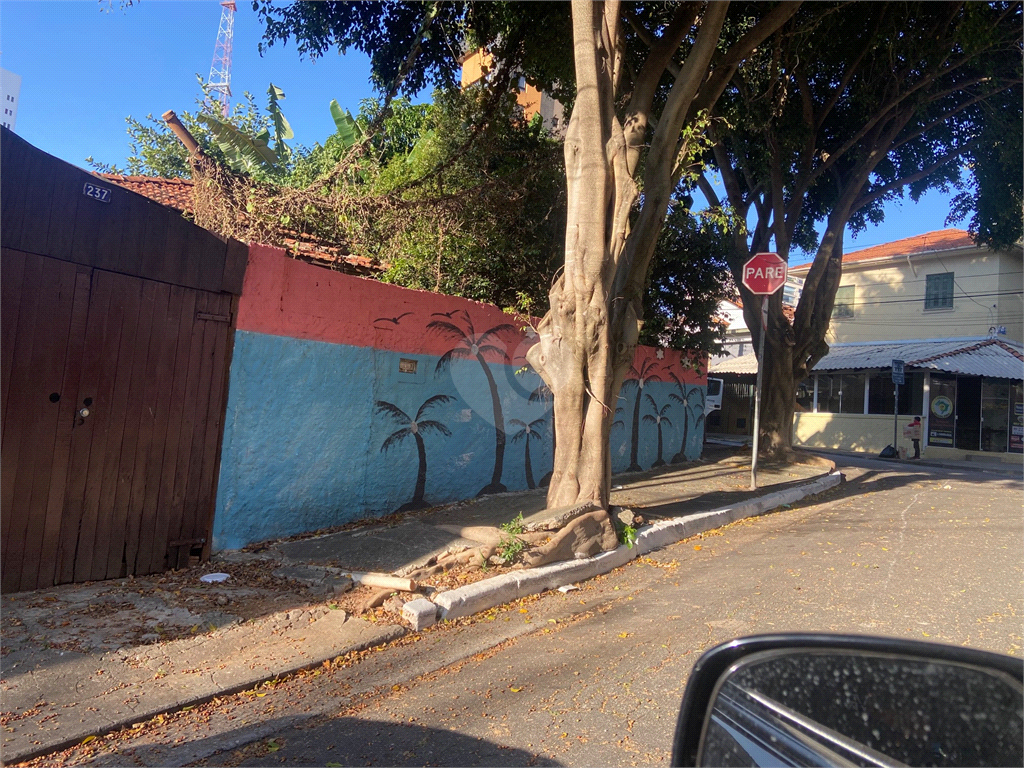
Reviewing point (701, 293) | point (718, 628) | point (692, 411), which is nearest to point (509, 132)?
point (701, 293)

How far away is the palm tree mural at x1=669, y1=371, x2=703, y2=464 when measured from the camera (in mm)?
13805

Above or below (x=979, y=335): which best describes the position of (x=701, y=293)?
below

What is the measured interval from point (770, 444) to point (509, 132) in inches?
338

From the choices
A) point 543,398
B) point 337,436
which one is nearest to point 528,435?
point 543,398

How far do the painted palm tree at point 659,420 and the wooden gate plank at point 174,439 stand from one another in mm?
8644

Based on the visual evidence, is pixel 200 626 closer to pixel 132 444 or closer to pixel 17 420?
pixel 132 444

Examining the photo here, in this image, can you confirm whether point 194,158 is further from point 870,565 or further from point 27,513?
point 870,565

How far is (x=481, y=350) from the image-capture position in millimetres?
9258

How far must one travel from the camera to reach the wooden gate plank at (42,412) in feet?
16.3

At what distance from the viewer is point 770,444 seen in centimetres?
1504

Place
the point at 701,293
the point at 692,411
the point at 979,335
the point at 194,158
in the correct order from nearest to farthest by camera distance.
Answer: the point at 194,158 → the point at 701,293 → the point at 692,411 → the point at 979,335

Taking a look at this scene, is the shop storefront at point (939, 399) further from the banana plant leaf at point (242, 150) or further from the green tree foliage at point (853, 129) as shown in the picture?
the banana plant leaf at point (242, 150)

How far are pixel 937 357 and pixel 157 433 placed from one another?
867 inches

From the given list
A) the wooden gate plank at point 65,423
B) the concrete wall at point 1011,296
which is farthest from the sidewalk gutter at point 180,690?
the concrete wall at point 1011,296
